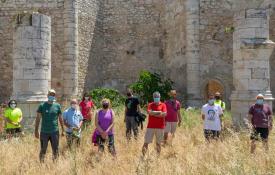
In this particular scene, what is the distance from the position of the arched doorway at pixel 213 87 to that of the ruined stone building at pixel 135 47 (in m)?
0.05

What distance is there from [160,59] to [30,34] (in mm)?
10232

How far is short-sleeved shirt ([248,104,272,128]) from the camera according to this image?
898 centimetres

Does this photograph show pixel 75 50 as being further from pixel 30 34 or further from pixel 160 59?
pixel 30 34

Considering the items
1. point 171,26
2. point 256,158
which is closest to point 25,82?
point 256,158

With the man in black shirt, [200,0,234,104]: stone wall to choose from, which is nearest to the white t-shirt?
the man in black shirt

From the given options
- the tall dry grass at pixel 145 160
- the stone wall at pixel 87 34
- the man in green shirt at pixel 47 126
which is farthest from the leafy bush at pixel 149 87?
the man in green shirt at pixel 47 126

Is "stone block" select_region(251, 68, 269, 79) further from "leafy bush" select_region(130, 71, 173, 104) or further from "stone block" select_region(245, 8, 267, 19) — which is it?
"leafy bush" select_region(130, 71, 173, 104)

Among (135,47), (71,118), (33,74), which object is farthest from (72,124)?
(135,47)

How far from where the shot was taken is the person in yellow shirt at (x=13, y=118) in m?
10.8

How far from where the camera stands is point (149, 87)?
59.7 ft

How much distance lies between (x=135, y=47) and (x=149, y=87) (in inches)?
158

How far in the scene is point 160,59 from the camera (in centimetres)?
2117

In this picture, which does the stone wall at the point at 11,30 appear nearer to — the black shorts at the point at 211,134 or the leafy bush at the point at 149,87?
the leafy bush at the point at 149,87

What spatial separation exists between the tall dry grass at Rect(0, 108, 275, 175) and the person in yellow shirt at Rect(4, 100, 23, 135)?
633 mm
